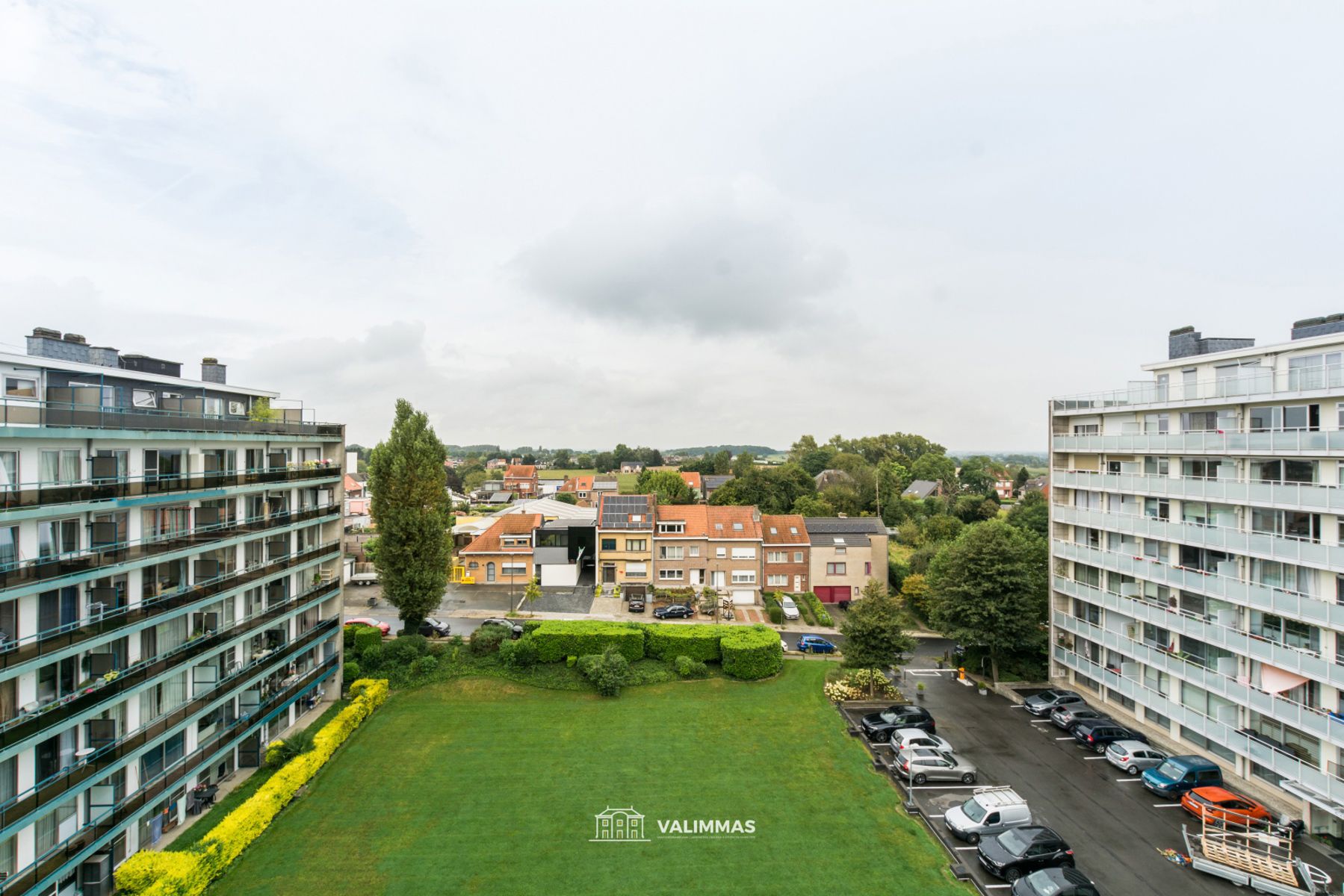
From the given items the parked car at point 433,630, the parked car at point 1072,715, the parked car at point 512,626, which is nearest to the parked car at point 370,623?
the parked car at point 433,630

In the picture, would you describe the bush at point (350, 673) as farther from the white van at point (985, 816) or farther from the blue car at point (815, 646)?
the white van at point (985, 816)

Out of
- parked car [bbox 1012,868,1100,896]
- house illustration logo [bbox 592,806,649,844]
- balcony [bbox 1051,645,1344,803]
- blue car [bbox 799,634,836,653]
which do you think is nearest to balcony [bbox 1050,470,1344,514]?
balcony [bbox 1051,645,1344,803]

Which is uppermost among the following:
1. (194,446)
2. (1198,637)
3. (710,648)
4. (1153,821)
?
(194,446)

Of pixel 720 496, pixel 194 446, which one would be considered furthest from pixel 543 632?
pixel 720 496

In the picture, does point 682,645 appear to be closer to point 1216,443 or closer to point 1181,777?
point 1181,777

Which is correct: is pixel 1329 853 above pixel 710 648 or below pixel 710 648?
below

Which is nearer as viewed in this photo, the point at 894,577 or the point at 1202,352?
the point at 1202,352

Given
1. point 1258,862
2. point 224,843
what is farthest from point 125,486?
point 1258,862

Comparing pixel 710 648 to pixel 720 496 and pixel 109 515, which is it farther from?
pixel 720 496
